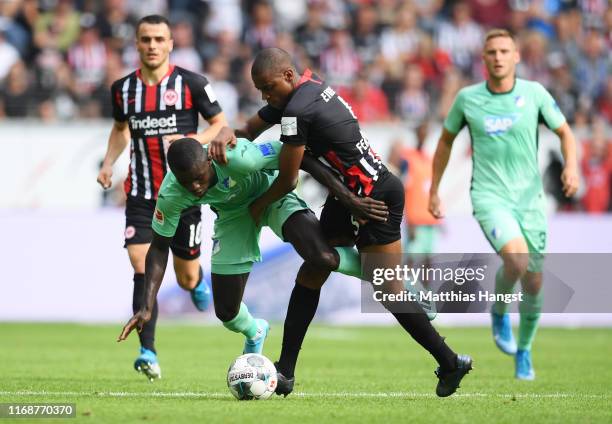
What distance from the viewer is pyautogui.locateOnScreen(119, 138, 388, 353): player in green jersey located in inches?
291

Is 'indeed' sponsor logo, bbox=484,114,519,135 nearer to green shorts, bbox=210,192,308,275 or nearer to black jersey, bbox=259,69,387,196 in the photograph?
black jersey, bbox=259,69,387,196

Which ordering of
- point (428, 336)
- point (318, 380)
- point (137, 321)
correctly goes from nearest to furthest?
point (137, 321) → point (428, 336) → point (318, 380)

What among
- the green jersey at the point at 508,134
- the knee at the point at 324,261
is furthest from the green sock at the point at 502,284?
the knee at the point at 324,261

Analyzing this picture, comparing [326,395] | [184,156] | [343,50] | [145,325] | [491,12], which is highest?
[184,156]

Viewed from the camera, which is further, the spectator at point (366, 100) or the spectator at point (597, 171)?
the spectator at point (366, 100)

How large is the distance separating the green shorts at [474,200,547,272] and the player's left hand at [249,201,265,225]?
265cm

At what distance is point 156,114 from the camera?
9.82m

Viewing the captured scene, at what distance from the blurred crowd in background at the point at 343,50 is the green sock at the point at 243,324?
950 cm

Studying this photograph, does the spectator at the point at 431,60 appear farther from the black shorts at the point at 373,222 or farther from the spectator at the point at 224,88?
the black shorts at the point at 373,222

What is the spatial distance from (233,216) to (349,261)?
2.93ft

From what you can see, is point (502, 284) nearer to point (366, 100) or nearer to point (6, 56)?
point (366, 100)

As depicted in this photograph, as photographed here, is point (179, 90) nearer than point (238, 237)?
No

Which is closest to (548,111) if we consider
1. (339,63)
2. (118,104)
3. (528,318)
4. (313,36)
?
(528,318)

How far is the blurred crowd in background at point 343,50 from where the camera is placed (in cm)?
1902
